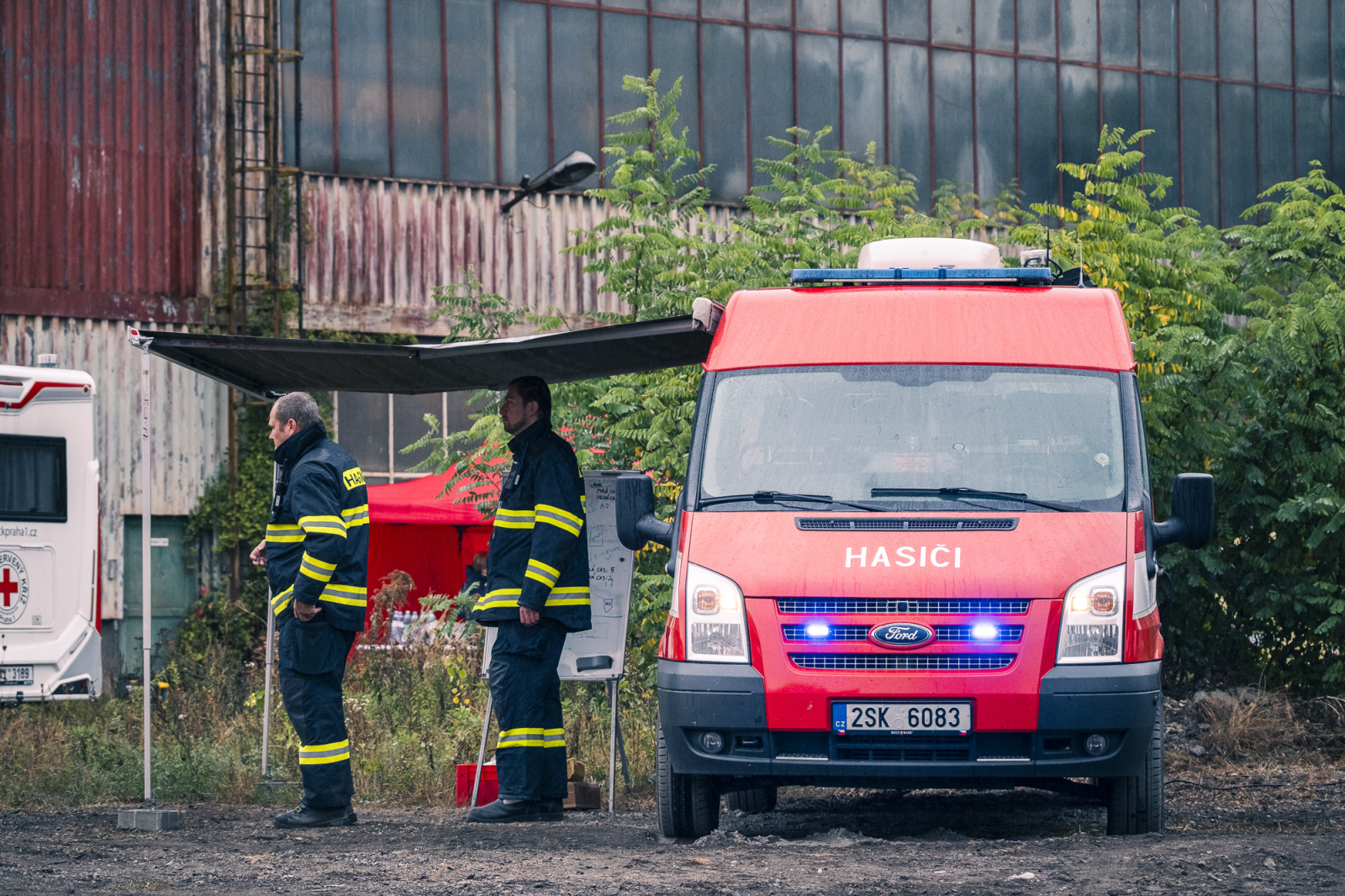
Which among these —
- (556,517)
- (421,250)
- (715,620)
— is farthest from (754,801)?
(421,250)

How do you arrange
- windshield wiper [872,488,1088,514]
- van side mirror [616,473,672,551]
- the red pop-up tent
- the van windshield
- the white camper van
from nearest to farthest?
windshield wiper [872,488,1088,514] < the van windshield < van side mirror [616,473,672,551] < the white camper van < the red pop-up tent

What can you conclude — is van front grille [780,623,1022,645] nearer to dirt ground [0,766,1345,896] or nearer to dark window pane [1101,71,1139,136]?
dirt ground [0,766,1345,896]

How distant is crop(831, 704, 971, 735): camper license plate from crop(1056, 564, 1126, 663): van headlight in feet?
1.57

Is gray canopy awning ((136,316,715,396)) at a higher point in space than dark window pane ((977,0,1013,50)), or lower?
lower

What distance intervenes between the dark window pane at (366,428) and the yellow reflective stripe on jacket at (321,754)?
11.6 metres

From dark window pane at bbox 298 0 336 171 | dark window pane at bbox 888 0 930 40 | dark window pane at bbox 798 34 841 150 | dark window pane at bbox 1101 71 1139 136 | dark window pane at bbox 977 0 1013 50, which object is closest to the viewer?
dark window pane at bbox 298 0 336 171

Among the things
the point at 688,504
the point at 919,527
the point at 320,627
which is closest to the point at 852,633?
the point at 919,527

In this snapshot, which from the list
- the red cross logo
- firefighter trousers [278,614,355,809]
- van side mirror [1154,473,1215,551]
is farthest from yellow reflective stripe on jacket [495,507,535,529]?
the red cross logo

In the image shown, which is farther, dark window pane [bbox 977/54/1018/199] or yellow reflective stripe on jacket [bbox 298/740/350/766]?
dark window pane [bbox 977/54/1018/199]

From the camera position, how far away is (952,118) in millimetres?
22250

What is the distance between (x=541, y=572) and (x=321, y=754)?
1.47 metres

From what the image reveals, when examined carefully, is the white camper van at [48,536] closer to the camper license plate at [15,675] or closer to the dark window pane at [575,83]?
the camper license plate at [15,675]

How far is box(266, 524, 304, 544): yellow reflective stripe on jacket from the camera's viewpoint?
27.8ft

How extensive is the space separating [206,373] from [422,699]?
3901 mm
